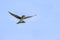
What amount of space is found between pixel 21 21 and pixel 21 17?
1192 mm

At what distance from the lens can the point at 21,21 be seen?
3962 centimetres

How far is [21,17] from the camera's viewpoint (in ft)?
131
